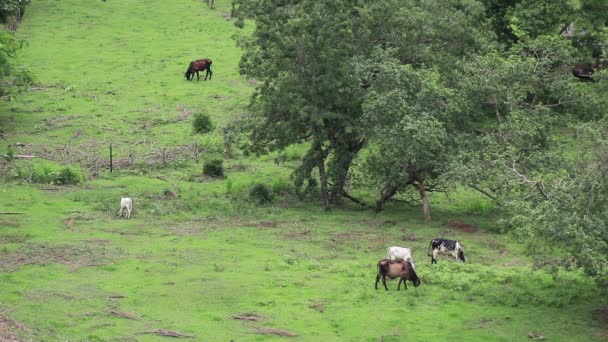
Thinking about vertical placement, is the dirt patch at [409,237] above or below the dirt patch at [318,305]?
above

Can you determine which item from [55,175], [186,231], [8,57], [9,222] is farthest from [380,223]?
[8,57]

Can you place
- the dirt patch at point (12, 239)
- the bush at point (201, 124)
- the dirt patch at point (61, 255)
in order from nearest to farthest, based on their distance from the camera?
the dirt patch at point (61, 255) → the dirt patch at point (12, 239) → the bush at point (201, 124)

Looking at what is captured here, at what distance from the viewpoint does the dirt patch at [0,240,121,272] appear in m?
28.0

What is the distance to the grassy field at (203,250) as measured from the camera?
23531 mm

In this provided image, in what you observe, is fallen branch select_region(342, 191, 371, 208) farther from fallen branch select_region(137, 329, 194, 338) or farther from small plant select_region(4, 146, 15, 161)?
Result: fallen branch select_region(137, 329, 194, 338)

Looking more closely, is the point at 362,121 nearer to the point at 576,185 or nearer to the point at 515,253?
the point at 515,253

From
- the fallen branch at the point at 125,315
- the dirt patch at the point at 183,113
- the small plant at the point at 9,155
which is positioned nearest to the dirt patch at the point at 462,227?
the fallen branch at the point at 125,315

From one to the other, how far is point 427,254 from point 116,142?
20.3 meters

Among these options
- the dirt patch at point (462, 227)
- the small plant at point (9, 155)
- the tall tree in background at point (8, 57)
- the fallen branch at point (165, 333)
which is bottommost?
the fallen branch at point (165, 333)

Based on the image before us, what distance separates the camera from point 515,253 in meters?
31.8

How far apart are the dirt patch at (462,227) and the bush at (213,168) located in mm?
11516

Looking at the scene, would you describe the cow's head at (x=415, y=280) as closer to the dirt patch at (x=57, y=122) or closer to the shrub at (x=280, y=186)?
the shrub at (x=280, y=186)

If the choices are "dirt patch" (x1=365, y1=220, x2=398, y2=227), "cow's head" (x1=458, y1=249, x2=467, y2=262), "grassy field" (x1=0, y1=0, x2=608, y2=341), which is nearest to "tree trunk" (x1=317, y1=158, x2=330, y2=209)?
"grassy field" (x1=0, y1=0, x2=608, y2=341)

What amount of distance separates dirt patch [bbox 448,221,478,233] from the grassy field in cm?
10
